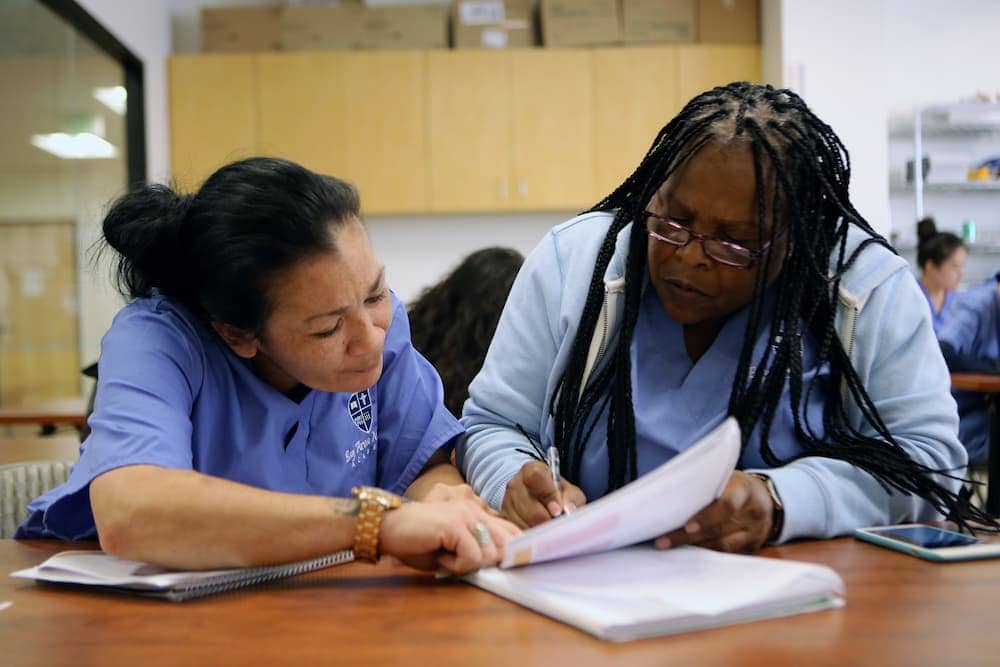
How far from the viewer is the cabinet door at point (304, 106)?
5836mm

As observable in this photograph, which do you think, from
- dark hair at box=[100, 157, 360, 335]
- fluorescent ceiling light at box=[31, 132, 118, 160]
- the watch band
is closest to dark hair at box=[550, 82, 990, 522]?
the watch band

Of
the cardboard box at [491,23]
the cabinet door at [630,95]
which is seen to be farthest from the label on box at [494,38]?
the cabinet door at [630,95]

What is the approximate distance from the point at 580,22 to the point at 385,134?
52.3 inches

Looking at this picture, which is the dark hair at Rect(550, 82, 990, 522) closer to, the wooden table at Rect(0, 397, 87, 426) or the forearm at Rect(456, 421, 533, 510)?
the forearm at Rect(456, 421, 533, 510)

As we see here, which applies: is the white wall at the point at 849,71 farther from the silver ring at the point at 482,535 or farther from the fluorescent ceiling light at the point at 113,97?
the silver ring at the point at 482,535

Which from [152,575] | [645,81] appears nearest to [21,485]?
[152,575]

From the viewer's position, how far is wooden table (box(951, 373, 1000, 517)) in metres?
3.01

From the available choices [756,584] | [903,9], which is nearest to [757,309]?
[756,584]

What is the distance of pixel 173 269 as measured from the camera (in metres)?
1.23

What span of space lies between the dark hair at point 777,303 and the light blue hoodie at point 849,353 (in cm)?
2

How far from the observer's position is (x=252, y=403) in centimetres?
126

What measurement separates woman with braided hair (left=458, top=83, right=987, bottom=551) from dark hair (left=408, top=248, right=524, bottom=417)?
769 millimetres

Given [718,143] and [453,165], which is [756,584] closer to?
[718,143]

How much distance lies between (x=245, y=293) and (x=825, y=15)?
5.25 metres
